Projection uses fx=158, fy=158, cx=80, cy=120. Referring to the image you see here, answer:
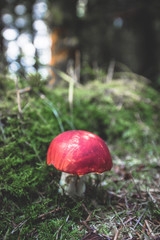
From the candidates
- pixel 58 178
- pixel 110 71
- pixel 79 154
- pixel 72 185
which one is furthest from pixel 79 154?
pixel 110 71

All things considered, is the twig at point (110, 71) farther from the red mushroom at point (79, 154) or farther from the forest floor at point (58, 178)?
the red mushroom at point (79, 154)

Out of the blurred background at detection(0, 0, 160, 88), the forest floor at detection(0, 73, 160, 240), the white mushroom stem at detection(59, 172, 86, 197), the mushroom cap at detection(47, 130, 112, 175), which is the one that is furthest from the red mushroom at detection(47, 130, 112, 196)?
the blurred background at detection(0, 0, 160, 88)

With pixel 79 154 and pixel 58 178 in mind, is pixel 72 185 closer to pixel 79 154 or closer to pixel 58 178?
pixel 58 178

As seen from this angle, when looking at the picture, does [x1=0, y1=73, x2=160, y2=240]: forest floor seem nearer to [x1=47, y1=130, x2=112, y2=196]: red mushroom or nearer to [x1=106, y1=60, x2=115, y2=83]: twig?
[x1=47, y1=130, x2=112, y2=196]: red mushroom

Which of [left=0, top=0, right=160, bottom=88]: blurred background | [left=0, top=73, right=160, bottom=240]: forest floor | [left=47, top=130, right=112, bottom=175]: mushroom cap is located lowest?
[left=0, top=73, right=160, bottom=240]: forest floor

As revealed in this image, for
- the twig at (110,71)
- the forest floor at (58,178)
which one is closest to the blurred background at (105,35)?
the twig at (110,71)

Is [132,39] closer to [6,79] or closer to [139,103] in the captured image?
[139,103]
